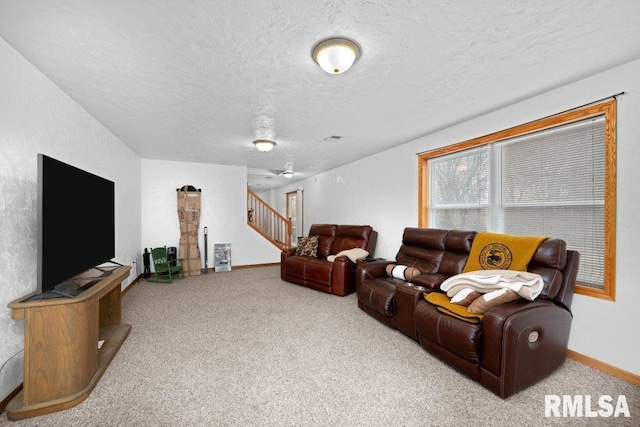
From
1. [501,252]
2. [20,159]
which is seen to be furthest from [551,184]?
[20,159]

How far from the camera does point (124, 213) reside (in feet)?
13.6

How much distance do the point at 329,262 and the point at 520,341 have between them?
2814mm

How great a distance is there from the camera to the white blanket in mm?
1927

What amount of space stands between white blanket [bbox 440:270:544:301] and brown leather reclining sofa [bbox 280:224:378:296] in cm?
194

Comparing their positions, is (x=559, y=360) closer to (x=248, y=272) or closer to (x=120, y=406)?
(x=120, y=406)

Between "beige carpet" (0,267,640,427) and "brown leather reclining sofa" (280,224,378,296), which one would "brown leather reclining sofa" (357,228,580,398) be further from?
"brown leather reclining sofa" (280,224,378,296)

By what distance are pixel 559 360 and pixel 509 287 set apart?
0.75 metres

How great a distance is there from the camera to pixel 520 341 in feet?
5.62

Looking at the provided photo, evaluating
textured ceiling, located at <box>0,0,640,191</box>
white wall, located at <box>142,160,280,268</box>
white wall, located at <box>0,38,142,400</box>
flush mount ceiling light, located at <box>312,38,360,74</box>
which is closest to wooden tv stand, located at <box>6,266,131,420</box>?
white wall, located at <box>0,38,142,400</box>

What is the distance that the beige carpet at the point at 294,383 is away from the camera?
160 cm

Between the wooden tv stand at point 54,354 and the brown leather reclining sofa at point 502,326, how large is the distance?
98.8 inches

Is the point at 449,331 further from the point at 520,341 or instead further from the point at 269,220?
the point at 269,220

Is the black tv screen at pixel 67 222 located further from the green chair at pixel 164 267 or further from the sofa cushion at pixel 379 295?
the sofa cushion at pixel 379 295

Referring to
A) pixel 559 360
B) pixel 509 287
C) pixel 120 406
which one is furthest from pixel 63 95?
pixel 559 360
